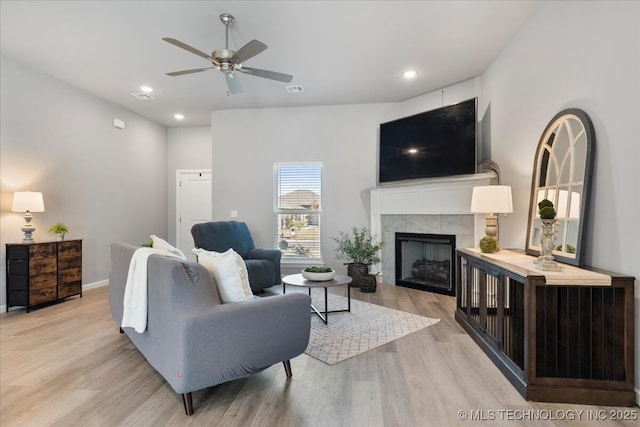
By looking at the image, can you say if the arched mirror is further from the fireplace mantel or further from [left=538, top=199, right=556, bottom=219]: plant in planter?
the fireplace mantel

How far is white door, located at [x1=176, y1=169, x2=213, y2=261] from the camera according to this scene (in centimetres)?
683

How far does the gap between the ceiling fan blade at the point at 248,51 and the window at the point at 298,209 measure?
2.77m

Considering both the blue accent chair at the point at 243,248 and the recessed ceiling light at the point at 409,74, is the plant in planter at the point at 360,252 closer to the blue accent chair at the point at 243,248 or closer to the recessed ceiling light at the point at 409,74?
the blue accent chair at the point at 243,248

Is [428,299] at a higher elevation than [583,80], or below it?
below

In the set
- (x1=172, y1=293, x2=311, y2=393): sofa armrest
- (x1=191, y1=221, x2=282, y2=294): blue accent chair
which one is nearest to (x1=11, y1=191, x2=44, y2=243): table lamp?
(x1=191, y1=221, x2=282, y2=294): blue accent chair

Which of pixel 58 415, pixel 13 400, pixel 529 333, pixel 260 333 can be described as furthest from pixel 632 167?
pixel 13 400

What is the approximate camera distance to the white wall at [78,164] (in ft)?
12.9

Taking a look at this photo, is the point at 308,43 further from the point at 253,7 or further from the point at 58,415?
the point at 58,415

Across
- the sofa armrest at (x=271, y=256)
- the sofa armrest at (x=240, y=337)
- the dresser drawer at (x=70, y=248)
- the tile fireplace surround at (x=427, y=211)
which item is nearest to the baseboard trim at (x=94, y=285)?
the dresser drawer at (x=70, y=248)

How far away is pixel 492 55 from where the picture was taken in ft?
12.5

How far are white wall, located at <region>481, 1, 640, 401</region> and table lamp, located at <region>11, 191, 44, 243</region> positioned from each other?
5.28 metres

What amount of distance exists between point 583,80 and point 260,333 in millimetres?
2770

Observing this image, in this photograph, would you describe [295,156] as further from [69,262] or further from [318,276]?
[69,262]

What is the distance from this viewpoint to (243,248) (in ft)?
A: 16.1
